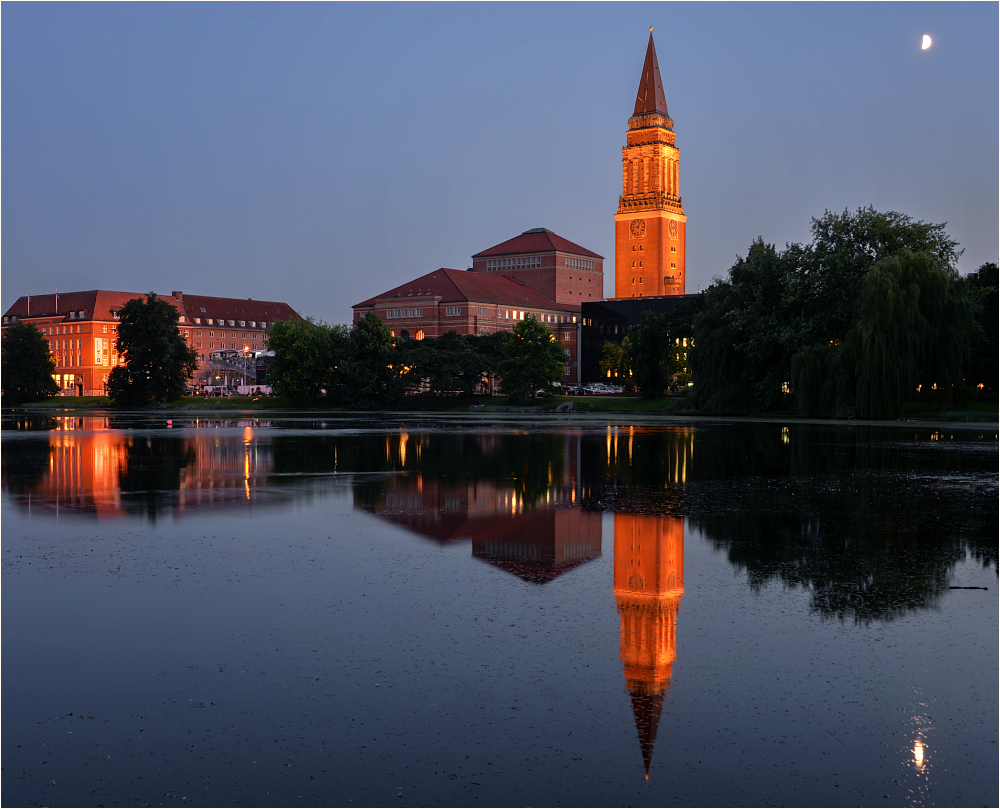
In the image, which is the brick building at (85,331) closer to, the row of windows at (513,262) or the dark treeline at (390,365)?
the row of windows at (513,262)

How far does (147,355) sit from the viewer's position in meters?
103

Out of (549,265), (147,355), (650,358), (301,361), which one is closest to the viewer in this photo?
(650,358)

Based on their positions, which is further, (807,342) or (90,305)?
(90,305)

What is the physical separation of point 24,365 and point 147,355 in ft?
75.9

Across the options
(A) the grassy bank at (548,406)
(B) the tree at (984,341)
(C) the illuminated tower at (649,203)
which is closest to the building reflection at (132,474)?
(A) the grassy bank at (548,406)

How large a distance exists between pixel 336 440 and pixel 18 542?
24403mm

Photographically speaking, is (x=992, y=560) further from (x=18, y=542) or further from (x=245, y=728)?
(x=18, y=542)

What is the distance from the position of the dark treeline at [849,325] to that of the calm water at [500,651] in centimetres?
3597

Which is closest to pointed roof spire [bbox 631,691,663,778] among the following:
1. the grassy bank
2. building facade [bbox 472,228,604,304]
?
the grassy bank

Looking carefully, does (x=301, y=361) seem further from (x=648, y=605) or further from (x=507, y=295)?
(x=648, y=605)

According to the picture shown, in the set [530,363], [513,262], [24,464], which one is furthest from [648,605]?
[513,262]

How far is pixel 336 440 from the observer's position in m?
37.4

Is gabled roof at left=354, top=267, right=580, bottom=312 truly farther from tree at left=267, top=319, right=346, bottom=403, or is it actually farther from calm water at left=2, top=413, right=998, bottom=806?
calm water at left=2, top=413, right=998, bottom=806

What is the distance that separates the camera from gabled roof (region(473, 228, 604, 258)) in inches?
7072
